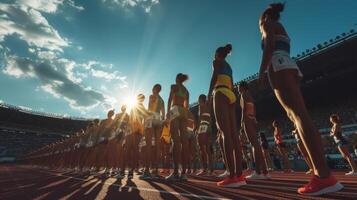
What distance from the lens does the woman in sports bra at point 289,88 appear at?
240 cm

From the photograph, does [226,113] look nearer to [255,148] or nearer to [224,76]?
[224,76]

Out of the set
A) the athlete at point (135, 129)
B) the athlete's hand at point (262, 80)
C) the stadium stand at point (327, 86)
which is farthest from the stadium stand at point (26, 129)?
the athlete's hand at point (262, 80)

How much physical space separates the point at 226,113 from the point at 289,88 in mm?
1315

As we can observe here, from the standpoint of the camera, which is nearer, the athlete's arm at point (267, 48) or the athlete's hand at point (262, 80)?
the athlete's arm at point (267, 48)

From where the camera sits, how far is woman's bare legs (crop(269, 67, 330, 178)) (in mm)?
2422

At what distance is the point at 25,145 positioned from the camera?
Answer: 51.7 meters

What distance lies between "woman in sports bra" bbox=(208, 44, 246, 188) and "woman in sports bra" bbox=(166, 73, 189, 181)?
1.46 metres

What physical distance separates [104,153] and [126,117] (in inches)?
94.7

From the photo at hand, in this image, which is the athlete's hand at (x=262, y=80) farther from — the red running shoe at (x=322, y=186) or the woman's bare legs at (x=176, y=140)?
the woman's bare legs at (x=176, y=140)

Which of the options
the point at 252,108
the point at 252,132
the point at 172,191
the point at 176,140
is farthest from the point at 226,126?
the point at 252,108

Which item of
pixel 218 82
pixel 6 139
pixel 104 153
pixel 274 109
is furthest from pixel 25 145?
pixel 218 82

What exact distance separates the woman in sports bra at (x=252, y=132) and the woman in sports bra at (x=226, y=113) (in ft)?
5.04

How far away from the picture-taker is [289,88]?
2732 millimetres

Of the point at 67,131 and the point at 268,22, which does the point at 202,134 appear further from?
the point at 67,131
